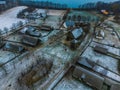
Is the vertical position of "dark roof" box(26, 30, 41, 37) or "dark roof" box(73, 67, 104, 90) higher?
"dark roof" box(26, 30, 41, 37)

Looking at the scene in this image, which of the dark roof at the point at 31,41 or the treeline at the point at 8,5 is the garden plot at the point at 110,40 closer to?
the dark roof at the point at 31,41

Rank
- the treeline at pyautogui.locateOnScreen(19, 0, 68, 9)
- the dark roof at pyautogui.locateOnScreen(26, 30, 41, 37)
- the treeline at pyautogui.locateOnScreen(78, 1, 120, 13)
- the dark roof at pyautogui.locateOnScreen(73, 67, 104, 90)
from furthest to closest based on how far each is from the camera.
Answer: the treeline at pyautogui.locateOnScreen(19, 0, 68, 9) → the treeline at pyautogui.locateOnScreen(78, 1, 120, 13) → the dark roof at pyautogui.locateOnScreen(26, 30, 41, 37) → the dark roof at pyautogui.locateOnScreen(73, 67, 104, 90)

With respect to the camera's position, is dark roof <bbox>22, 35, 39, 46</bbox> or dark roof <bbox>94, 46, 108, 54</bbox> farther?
dark roof <bbox>22, 35, 39, 46</bbox>

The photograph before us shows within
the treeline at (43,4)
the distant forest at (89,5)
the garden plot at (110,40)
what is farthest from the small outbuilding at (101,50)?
the treeline at (43,4)

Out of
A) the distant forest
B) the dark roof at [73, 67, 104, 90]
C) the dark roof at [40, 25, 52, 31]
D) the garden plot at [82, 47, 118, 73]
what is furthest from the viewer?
the distant forest

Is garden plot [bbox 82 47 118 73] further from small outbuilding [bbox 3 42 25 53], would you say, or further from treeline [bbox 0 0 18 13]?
treeline [bbox 0 0 18 13]

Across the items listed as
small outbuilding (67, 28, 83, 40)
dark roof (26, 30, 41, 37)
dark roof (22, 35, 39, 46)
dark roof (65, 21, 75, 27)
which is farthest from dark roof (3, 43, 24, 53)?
dark roof (65, 21, 75, 27)

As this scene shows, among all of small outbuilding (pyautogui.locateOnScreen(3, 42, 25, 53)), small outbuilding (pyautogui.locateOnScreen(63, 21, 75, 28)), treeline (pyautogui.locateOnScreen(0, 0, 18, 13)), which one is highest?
treeline (pyautogui.locateOnScreen(0, 0, 18, 13))

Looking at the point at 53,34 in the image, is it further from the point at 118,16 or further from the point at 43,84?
the point at 118,16

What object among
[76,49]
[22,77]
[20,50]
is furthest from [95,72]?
[20,50]
